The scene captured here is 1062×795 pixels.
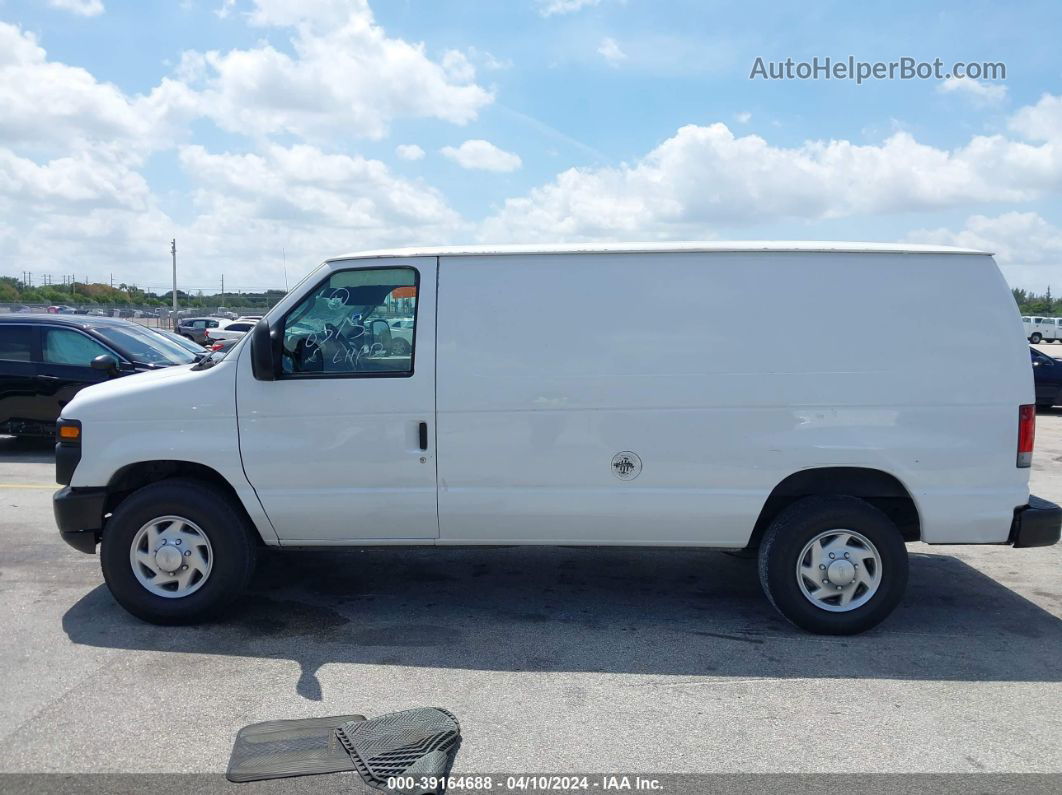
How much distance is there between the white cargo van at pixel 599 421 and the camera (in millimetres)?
5145

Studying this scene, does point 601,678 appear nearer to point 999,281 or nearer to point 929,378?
point 929,378

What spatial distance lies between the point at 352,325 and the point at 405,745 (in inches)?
94.1

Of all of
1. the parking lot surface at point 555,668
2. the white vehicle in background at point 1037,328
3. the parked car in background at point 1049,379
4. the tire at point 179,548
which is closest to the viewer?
the parking lot surface at point 555,668

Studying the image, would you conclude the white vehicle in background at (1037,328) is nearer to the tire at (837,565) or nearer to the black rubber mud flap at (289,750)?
the tire at (837,565)

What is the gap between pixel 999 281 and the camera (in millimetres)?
5172

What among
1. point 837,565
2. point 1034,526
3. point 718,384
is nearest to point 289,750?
point 718,384

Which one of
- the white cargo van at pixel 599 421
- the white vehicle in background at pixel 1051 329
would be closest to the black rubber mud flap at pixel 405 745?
the white cargo van at pixel 599 421

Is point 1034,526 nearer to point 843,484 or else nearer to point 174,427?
point 843,484

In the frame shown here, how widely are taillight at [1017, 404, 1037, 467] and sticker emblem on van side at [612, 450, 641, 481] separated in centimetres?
208

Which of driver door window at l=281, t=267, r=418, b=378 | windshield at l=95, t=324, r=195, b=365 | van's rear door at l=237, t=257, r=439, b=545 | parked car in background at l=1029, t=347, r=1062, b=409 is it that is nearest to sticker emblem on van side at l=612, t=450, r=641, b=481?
van's rear door at l=237, t=257, r=439, b=545

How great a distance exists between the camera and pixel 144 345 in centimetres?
1163

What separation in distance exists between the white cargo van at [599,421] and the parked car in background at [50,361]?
6196 millimetres

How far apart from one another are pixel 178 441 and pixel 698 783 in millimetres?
3356

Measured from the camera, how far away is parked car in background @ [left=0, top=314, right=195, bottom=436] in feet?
36.2
